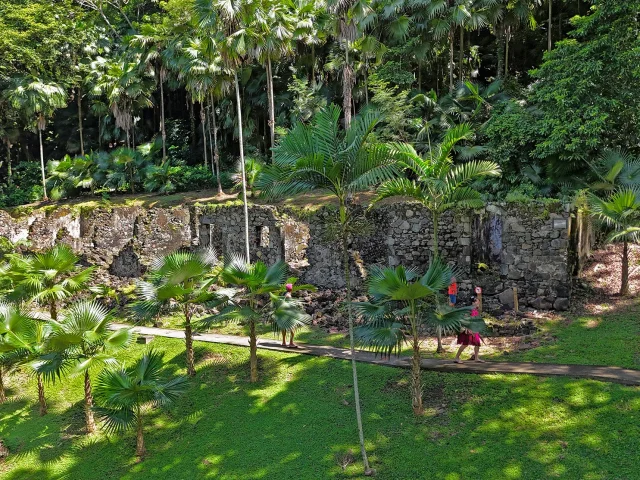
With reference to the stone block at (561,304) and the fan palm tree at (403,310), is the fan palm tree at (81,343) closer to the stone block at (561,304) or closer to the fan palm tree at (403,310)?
the fan palm tree at (403,310)

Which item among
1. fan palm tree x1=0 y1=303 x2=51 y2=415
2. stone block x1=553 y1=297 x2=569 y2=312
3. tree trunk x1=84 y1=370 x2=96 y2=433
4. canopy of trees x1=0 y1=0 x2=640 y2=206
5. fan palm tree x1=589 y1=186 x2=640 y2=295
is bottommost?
tree trunk x1=84 y1=370 x2=96 y2=433

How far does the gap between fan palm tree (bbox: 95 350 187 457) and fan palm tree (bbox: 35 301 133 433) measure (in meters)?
0.58

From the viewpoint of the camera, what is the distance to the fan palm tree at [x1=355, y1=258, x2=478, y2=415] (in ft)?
26.4

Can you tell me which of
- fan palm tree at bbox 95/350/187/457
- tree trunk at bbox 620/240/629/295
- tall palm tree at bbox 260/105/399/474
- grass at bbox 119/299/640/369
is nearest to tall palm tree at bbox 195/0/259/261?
tall palm tree at bbox 260/105/399/474

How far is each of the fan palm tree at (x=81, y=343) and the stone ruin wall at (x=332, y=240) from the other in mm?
4588

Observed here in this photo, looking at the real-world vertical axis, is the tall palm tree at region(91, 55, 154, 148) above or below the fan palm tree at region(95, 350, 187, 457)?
above

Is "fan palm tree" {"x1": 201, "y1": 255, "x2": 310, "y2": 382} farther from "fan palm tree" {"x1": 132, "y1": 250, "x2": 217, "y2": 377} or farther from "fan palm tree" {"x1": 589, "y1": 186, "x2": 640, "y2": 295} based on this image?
"fan palm tree" {"x1": 589, "y1": 186, "x2": 640, "y2": 295}

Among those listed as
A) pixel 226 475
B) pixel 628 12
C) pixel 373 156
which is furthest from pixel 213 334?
pixel 628 12

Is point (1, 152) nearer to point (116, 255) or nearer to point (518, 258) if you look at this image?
point (116, 255)

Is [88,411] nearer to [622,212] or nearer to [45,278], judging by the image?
[45,278]

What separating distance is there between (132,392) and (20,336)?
10.6ft

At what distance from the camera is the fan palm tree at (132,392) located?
862 centimetres

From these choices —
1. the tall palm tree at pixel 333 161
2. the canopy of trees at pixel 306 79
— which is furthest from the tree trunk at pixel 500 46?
the tall palm tree at pixel 333 161

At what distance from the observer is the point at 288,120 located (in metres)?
26.3
